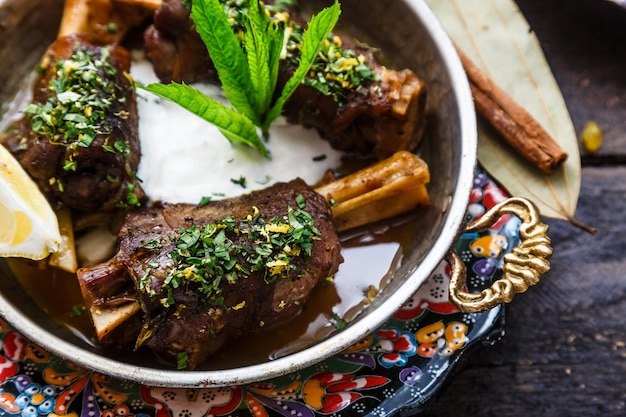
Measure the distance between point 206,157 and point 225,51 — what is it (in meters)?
0.48

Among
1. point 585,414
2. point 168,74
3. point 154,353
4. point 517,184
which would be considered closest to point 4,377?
point 154,353

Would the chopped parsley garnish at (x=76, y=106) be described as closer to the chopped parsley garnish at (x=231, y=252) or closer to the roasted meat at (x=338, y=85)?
the roasted meat at (x=338, y=85)

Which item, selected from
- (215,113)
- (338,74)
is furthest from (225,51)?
(338,74)

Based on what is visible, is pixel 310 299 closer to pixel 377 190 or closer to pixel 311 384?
pixel 311 384

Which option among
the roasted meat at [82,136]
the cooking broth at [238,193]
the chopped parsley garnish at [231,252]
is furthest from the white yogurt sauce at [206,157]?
the chopped parsley garnish at [231,252]

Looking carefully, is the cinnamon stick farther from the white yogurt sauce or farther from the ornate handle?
the white yogurt sauce

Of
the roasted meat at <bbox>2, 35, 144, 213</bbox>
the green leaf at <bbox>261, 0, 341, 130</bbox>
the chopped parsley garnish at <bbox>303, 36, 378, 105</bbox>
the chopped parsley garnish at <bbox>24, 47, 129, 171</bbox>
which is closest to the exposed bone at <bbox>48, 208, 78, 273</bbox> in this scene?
the roasted meat at <bbox>2, 35, 144, 213</bbox>

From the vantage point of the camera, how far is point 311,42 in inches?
90.3

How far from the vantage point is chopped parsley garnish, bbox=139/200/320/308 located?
2127 millimetres

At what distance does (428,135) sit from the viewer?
108 inches

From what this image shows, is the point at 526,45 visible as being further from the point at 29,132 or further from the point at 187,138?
the point at 29,132

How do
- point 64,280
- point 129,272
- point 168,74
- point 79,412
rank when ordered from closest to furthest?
point 129,272 → point 79,412 → point 64,280 → point 168,74

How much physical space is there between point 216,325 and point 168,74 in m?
1.09

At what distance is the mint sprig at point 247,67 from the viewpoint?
224 cm
